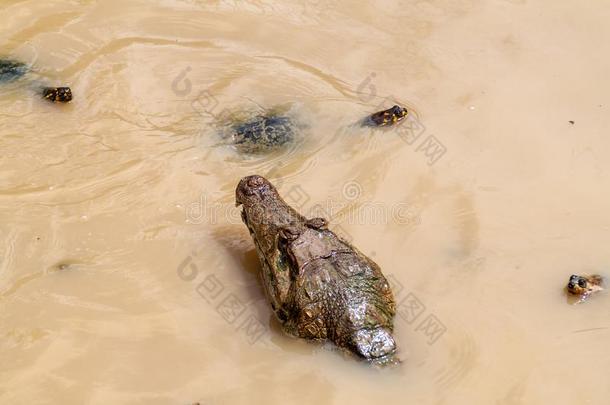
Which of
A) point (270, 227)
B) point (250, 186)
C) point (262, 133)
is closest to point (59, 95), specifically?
point (262, 133)

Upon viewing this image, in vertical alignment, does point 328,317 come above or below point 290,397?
above

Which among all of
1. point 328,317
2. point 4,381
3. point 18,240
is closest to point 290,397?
point 328,317

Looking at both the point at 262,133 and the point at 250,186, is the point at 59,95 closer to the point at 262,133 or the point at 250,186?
the point at 262,133

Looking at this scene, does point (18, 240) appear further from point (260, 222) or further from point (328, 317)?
point (328, 317)

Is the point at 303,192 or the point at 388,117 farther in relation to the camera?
the point at 388,117

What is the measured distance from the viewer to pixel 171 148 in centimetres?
681

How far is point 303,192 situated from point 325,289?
1.54 m

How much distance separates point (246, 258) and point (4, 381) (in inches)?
79.0

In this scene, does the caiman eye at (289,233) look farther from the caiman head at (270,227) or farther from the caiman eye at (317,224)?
the caiman eye at (317,224)

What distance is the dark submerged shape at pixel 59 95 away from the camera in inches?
279

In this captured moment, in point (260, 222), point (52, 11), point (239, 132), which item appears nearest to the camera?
point (260, 222)

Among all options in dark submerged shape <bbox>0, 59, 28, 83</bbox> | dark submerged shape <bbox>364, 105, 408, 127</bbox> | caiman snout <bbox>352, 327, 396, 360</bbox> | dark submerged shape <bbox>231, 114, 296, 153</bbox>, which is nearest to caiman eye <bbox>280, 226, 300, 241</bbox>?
caiman snout <bbox>352, 327, 396, 360</bbox>

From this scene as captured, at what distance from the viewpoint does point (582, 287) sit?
5441 mm

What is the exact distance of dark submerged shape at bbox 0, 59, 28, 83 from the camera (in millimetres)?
7406
